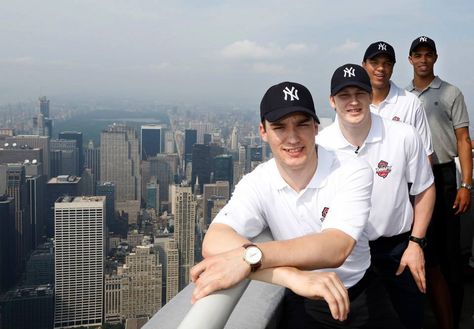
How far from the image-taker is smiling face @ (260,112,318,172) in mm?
1266

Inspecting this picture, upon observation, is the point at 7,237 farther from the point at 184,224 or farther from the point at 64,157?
the point at 184,224

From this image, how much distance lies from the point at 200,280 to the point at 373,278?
63 cm

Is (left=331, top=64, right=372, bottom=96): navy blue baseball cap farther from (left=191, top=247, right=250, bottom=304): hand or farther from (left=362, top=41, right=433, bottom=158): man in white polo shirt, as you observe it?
(left=191, top=247, right=250, bottom=304): hand

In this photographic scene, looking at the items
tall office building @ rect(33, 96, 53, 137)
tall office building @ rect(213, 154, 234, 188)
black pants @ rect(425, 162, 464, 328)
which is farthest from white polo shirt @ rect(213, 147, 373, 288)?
tall office building @ rect(33, 96, 53, 137)

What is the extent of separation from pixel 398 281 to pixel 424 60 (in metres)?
1.15

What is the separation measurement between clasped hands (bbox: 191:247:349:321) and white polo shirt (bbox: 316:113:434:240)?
23.4 inches

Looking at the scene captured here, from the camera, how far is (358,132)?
1624 millimetres

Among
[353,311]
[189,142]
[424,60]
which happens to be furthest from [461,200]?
[189,142]

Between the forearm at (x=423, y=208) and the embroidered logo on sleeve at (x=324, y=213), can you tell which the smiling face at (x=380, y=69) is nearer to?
the forearm at (x=423, y=208)

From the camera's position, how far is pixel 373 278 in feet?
4.61

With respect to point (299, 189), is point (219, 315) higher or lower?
lower

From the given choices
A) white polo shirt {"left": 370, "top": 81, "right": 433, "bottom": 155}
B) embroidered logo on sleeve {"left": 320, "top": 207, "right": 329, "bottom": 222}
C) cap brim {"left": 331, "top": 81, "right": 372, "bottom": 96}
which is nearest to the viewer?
embroidered logo on sleeve {"left": 320, "top": 207, "right": 329, "bottom": 222}

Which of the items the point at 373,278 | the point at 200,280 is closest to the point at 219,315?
the point at 200,280

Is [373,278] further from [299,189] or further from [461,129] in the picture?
[461,129]
